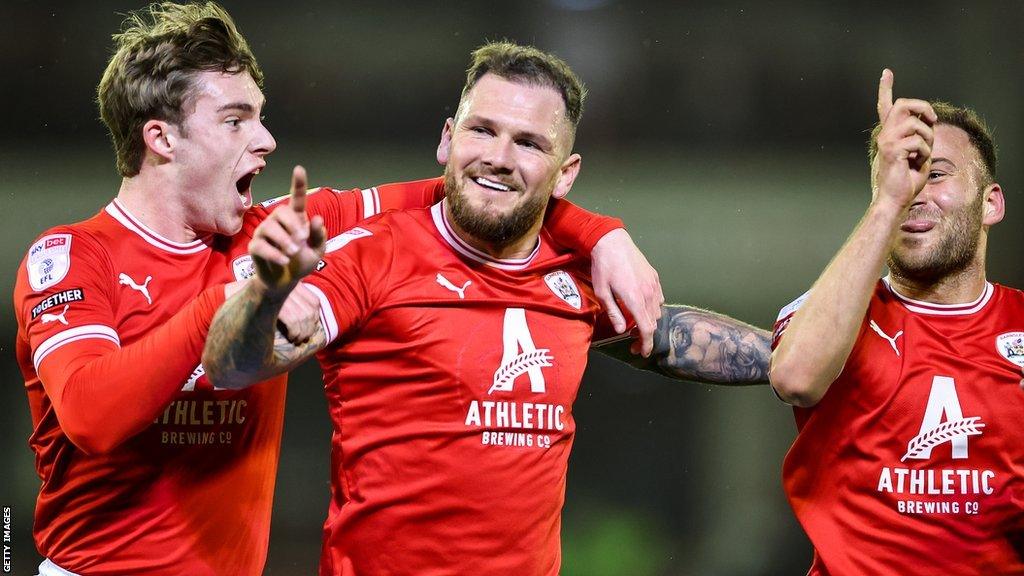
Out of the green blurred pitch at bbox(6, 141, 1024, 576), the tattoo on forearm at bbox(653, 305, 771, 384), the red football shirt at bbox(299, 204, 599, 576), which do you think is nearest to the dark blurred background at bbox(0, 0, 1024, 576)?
the green blurred pitch at bbox(6, 141, 1024, 576)

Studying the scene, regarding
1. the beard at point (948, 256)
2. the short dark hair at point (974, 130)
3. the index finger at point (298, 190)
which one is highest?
the short dark hair at point (974, 130)

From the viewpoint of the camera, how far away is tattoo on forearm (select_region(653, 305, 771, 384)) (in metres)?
2.42

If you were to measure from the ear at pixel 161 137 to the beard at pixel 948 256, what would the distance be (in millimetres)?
1673

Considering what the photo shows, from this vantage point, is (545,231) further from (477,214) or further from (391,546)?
(391,546)

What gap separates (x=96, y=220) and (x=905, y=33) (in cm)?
397

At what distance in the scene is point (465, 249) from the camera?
6.91 ft

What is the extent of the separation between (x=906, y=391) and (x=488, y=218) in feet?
3.33

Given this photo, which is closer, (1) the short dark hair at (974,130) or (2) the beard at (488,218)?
(2) the beard at (488,218)

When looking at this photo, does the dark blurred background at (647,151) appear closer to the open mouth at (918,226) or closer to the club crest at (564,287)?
the open mouth at (918,226)

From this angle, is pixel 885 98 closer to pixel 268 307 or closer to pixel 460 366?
pixel 460 366

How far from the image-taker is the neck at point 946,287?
94.1 inches

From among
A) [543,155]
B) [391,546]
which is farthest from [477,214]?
[391,546]

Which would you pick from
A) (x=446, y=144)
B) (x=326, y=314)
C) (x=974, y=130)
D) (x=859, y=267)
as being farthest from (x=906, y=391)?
(x=326, y=314)

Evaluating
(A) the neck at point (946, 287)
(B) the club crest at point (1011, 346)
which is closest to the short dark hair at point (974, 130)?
(A) the neck at point (946, 287)
